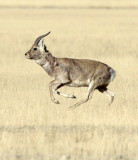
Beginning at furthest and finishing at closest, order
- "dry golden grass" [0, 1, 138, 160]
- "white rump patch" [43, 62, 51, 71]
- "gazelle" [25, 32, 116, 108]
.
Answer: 1. "white rump patch" [43, 62, 51, 71]
2. "gazelle" [25, 32, 116, 108]
3. "dry golden grass" [0, 1, 138, 160]

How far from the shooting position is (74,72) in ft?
40.7

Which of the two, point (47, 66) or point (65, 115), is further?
point (47, 66)

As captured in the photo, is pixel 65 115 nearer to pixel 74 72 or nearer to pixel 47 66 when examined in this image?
pixel 74 72

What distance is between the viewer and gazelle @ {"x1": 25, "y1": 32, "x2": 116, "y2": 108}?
12276mm

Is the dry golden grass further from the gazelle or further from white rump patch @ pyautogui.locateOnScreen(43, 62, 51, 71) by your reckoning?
white rump patch @ pyautogui.locateOnScreen(43, 62, 51, 71)

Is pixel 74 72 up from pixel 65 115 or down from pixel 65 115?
up

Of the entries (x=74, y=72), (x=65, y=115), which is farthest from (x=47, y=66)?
(x=65, y=115)

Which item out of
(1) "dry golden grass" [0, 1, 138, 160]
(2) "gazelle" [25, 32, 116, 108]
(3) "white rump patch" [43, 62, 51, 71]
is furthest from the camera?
(3) "white rump patch" [43, 62, 51, 71]

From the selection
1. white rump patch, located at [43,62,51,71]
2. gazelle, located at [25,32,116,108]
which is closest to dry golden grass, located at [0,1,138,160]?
gazelle, located at [25,32,116,108]

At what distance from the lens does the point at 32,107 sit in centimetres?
1202

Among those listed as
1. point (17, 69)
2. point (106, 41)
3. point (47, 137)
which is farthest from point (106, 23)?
point (47, 137)

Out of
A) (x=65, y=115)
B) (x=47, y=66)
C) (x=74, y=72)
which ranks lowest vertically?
(x=65, y=115)

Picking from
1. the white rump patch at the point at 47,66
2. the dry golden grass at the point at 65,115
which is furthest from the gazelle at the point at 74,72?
the dry golden grass at the point at 65,115

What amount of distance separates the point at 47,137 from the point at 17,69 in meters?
10.7
